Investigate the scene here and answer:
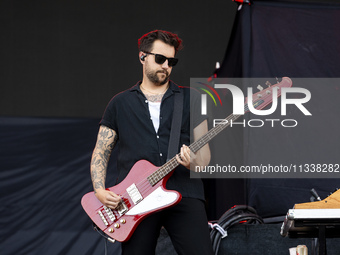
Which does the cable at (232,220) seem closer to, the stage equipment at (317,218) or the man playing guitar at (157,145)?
the man playing guitar at (157,145)

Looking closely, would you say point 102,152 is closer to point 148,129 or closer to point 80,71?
point 148,129

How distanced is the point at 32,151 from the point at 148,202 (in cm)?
218

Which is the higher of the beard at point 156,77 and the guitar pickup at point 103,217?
the beard at point 156,77

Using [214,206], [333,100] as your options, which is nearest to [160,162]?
Result: [333,100]

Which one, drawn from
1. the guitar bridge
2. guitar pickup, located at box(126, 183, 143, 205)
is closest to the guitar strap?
guitar pickup, located at box(126, 183, 143, 205)

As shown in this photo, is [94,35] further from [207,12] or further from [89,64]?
[207,12]

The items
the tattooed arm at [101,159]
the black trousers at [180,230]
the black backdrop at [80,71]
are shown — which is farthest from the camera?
the black backdrop at [80,71]

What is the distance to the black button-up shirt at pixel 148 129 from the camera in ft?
9.85

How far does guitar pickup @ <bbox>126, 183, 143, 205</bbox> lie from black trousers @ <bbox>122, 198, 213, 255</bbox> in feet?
0.39

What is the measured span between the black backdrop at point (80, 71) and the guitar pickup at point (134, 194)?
1344 millimetres

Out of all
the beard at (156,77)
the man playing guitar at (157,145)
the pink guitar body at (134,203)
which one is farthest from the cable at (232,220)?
the beard at (156,77)

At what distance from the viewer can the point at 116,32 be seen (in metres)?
6.54

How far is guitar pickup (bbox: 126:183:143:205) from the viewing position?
2951 millimetres

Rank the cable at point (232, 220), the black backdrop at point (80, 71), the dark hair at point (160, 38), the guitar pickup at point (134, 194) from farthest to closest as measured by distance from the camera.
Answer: the black backdrop at point (80, 71), the cable at point (232, 220), the dark hair at point (160, 38), the guitar pickup at point (134, 194)
